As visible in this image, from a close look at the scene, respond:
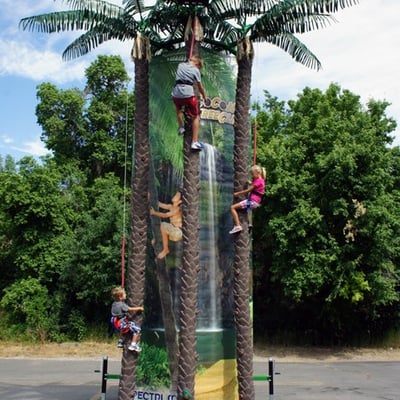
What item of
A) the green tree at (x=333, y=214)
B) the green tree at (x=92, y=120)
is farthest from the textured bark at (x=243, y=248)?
the green tree at (x=92, y=120)

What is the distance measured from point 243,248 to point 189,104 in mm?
Answer: 3215

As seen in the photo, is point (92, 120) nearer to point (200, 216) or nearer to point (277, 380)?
point (277, 380)

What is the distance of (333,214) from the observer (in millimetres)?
22922

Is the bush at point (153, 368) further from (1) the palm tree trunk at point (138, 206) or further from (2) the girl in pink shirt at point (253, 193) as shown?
A: (2) the girl in pink shirt at point (253, 193)

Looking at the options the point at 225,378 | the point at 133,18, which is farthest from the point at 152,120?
the point at 225,378

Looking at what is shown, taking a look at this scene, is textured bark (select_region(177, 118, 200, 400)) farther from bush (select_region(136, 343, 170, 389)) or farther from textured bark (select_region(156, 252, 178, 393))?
bush (select_region(136, 343, 170, 389))

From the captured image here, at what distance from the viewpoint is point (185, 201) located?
10766 millimetres

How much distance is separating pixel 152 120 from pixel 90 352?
15795 mm

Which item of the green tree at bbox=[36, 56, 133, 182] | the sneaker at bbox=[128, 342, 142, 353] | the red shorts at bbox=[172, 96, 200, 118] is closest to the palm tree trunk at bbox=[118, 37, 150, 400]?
the sneaker at bbox=[128, 342, 142, 353]

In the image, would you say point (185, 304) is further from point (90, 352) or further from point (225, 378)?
point (90, 352)

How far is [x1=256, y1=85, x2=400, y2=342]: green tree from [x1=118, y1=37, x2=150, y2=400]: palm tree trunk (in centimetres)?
1248

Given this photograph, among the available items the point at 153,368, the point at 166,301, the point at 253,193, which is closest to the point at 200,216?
the point at 253,193

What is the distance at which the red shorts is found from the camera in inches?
Answer: 411

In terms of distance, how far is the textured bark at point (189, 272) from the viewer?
409 inches
